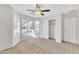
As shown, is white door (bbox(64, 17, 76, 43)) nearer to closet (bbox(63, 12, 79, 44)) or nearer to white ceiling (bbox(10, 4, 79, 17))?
closet (bbox(63, 12, 79, 44))

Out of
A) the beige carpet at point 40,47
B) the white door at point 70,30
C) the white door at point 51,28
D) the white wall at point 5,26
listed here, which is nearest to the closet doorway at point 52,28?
the white door at point 51,28

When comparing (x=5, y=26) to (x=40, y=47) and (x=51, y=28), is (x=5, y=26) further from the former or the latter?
(x=51, y=28)

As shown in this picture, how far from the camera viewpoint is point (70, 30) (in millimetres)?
1843

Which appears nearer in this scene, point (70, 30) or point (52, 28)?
point (70, 30)

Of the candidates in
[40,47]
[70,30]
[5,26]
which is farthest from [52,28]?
[5,26]

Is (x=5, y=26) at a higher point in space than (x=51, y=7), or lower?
lower

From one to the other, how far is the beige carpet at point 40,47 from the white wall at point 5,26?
13cm

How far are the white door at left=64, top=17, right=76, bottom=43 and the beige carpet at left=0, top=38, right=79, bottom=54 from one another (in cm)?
11

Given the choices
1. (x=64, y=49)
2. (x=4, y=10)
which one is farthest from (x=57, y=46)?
(x=4, y=10)

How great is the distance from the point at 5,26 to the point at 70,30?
1.19 meters

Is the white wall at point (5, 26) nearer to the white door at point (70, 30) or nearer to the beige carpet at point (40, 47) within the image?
the beige carpet at point (40, 47)

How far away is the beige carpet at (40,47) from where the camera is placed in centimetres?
175

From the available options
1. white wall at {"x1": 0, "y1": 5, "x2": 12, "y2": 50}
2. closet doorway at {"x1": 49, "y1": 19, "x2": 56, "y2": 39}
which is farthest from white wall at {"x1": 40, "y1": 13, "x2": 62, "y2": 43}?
white wall at {"x1": 0, "y1": 5, "x2": 12, "y2": 50}
